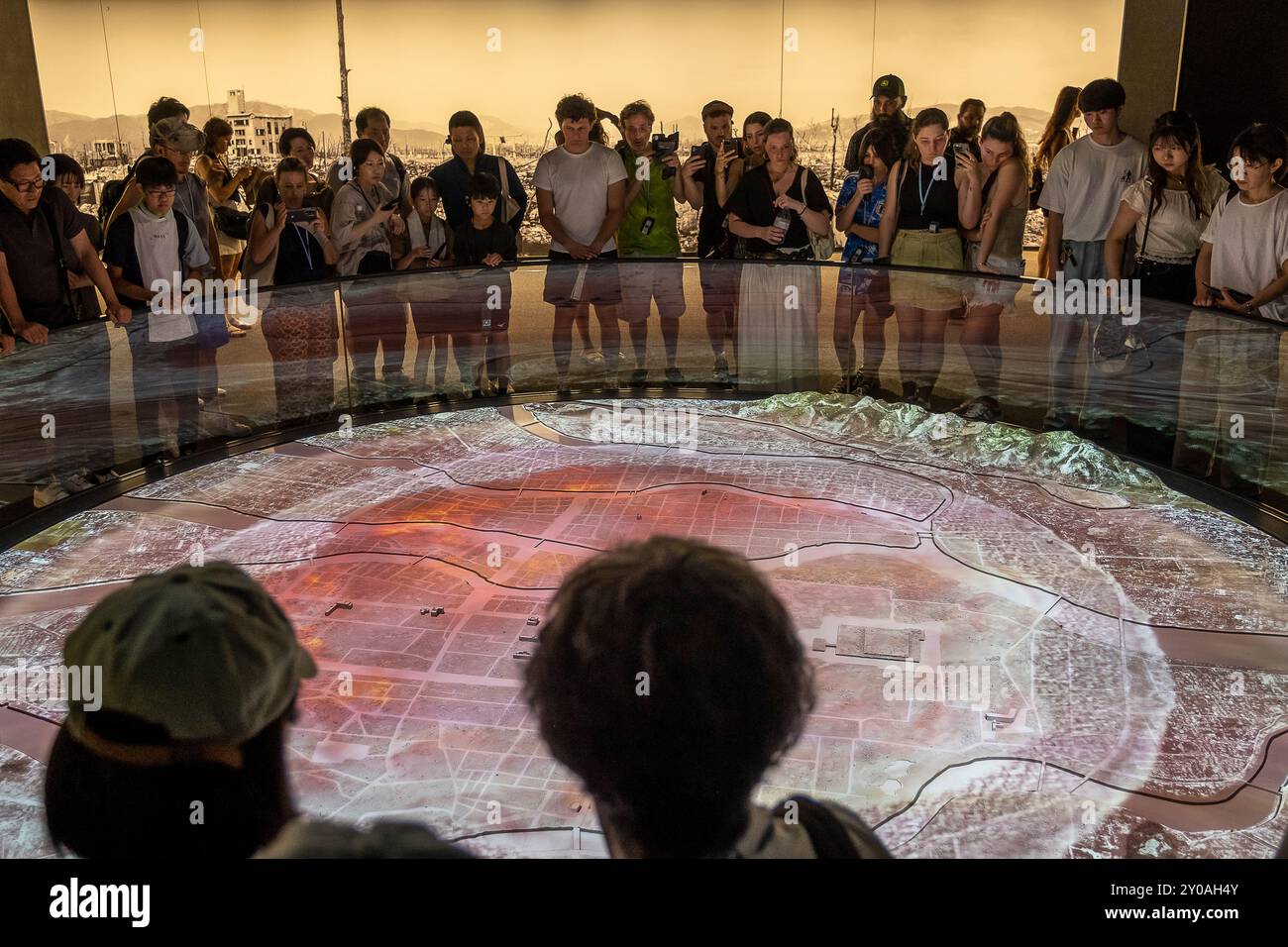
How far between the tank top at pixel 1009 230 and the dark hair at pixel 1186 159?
104 cm

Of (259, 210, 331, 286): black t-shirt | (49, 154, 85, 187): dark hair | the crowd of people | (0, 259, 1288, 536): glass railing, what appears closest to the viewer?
(0, 259, 1288, 536): glass railing

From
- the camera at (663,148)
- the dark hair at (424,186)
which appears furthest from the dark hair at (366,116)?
the camera at (663,148)

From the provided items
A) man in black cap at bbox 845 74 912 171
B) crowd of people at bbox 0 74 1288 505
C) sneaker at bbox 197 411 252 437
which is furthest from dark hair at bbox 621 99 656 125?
sneaker at bbox 197 411 252 437

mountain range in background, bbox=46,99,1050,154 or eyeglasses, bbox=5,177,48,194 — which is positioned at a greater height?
mountain range in background, bbox=46,99,1050,154

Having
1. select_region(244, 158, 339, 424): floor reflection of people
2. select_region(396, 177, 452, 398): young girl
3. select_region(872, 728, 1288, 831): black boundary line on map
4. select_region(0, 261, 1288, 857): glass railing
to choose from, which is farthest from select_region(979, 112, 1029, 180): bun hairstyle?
select_region(872, 728, 1288, 831): black boundary line on map

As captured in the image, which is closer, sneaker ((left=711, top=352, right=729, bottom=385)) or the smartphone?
the smartphone

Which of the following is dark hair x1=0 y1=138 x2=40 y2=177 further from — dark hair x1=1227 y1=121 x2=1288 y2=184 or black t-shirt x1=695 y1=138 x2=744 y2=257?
dark hair x1=1227 y1=121 x2=1288 y2=184

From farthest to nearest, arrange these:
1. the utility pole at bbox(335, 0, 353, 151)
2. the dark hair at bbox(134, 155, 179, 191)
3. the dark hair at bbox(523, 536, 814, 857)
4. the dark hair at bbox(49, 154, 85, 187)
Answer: the utility pole at bbox(335, 0, 353, 151), the dark hair at bbox(49, 154, 85, 187), the dark hair at bbox(134, 155, 179, 191), the dark hair at bbox(523, 536, 814, 857)

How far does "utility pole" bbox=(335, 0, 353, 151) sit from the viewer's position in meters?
11.4

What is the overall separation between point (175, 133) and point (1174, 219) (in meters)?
6.02

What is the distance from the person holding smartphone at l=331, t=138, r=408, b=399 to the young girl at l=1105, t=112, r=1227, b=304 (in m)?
4.51

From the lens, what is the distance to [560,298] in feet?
26.2

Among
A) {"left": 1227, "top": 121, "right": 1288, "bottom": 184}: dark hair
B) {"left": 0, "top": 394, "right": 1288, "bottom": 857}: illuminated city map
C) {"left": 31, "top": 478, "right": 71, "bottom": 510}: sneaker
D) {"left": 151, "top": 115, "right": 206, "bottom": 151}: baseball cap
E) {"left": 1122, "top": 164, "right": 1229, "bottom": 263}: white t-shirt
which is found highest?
{"left": 151, "top": 115, "right": 206, "bottom": 151}: baseball cap
